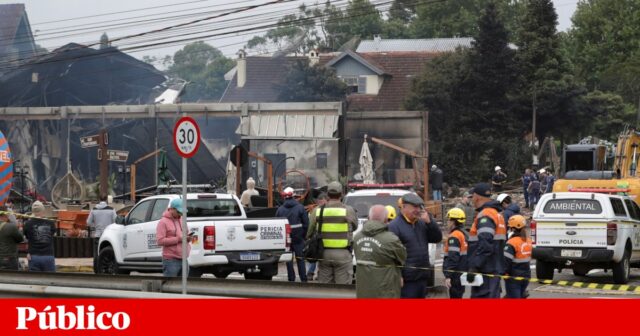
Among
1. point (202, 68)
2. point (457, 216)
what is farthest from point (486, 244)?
point (202, 68)

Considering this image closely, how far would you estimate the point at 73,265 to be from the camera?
27906mm

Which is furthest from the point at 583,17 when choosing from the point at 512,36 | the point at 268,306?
the point at 268,306

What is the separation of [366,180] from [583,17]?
1882 inches

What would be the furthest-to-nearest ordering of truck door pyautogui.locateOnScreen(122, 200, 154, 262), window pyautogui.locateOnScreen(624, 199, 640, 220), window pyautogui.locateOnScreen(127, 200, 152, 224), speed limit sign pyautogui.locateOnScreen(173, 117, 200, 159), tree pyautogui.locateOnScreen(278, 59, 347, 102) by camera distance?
tree pyautogui.locateOnScreen(278, 59, 347, 102)
window pyautogui.locateOnScreen(624, 199, 640, 220)
window pyautogui.locateOnScreen(127, 200, 152, 224)
truck door pyautogui.locateOnScreen(122, 200, 154, 262)
speed limit sign pyautogui.locateOnScreen(173, 117, 200, 159)

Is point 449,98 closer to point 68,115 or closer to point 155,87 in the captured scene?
point 155,87

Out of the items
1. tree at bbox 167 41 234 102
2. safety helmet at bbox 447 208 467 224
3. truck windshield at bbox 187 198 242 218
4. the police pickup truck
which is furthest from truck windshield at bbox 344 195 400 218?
tree at bbox 167 41 234 102

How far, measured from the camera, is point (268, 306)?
9.96m

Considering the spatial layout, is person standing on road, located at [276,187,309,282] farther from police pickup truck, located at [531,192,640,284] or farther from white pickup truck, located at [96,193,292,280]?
police pickup truck, located at [531,192,640,284]

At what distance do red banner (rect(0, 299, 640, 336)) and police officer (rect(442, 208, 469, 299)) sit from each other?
17.2 ft

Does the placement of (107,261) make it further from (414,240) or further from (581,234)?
(414,240)

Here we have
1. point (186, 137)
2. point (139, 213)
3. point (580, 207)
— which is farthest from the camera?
point (580, 207)

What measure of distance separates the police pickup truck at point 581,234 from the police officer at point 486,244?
946 centimetres

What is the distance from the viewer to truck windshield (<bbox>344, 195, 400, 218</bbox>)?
22984mm

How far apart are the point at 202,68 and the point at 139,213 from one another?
146065mm
